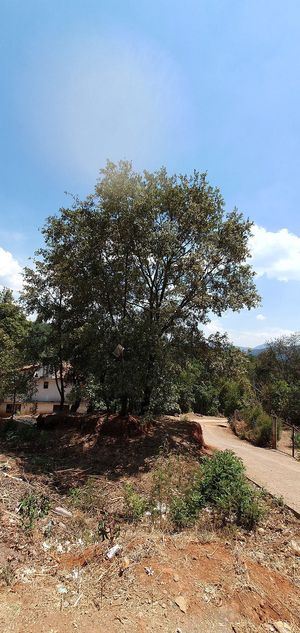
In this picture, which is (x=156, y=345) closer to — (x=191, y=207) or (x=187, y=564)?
(x=191, y=207)

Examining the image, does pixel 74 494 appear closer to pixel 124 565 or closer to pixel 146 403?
pixel 124 565

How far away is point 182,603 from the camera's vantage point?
12.5 feet

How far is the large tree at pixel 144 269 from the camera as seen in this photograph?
11430 millimetres

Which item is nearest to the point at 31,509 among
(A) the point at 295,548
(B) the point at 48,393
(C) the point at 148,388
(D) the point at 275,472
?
(A) the point at 295,548

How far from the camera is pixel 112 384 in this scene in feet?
36.7

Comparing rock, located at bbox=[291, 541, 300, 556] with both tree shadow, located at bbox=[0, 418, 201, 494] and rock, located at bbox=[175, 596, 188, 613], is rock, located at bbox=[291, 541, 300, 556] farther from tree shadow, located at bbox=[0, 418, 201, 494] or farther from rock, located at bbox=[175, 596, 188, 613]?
tree shadow, located at bbox=[0, 418, 201, 494]

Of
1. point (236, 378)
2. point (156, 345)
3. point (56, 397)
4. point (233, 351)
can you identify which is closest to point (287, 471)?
point (236, 378)

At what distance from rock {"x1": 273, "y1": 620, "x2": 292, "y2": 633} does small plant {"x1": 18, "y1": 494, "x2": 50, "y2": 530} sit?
3.59 meters

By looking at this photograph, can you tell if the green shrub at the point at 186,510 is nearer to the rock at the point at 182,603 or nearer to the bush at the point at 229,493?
the bush at the point at 229,493

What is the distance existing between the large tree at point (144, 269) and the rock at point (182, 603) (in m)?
7.22

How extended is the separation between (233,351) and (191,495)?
7.06 m

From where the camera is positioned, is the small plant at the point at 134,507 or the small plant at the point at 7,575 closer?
the small plant at the point at 7,575

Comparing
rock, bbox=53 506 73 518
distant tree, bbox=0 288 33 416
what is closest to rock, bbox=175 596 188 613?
rock, bbox=53 506 73 518

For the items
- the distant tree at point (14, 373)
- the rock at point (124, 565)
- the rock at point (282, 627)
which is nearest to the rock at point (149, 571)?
the rock at point (124, 565)
